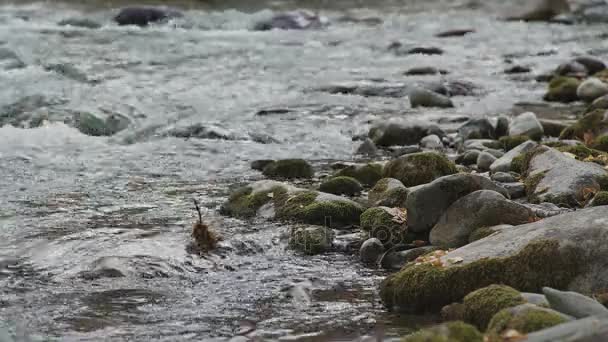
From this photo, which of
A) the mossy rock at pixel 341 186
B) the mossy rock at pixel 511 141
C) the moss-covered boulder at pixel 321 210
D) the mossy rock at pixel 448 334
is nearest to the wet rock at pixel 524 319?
the mossy rock at pixel 448 334

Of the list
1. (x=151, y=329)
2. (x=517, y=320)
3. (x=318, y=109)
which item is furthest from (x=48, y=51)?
(x=517, y=320)

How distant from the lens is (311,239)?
6.68 meters

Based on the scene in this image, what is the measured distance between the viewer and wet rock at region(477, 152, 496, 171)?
9.31 m

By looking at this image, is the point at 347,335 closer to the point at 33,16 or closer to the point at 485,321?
the point at 485,321

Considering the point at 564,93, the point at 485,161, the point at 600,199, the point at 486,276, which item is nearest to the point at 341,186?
the point at 485,161

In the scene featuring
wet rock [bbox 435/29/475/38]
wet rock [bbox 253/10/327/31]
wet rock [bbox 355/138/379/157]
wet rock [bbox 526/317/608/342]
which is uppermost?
wet rock [bbox 253/10/327/31]

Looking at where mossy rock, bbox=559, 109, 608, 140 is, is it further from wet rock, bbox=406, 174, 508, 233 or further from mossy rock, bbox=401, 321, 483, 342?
mossy rock, bbox=401, 321, 483, 342

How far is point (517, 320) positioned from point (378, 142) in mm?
7109

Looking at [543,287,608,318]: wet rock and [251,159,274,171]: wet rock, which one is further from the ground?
[543,287,608,318]: wet rock

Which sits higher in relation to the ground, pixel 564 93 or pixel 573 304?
pixel 573 304

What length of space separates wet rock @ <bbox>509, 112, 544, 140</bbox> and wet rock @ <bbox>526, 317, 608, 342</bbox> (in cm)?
755

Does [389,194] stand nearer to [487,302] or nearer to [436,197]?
[436,197]

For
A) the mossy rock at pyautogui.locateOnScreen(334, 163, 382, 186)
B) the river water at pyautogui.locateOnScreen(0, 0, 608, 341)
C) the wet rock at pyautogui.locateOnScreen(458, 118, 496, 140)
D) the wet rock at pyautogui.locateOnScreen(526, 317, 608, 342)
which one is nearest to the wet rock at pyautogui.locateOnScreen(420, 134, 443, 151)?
the wet rock at pyautogui.locateOnScreen(458, 118, 496, 140)

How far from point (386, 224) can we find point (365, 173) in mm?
2022
